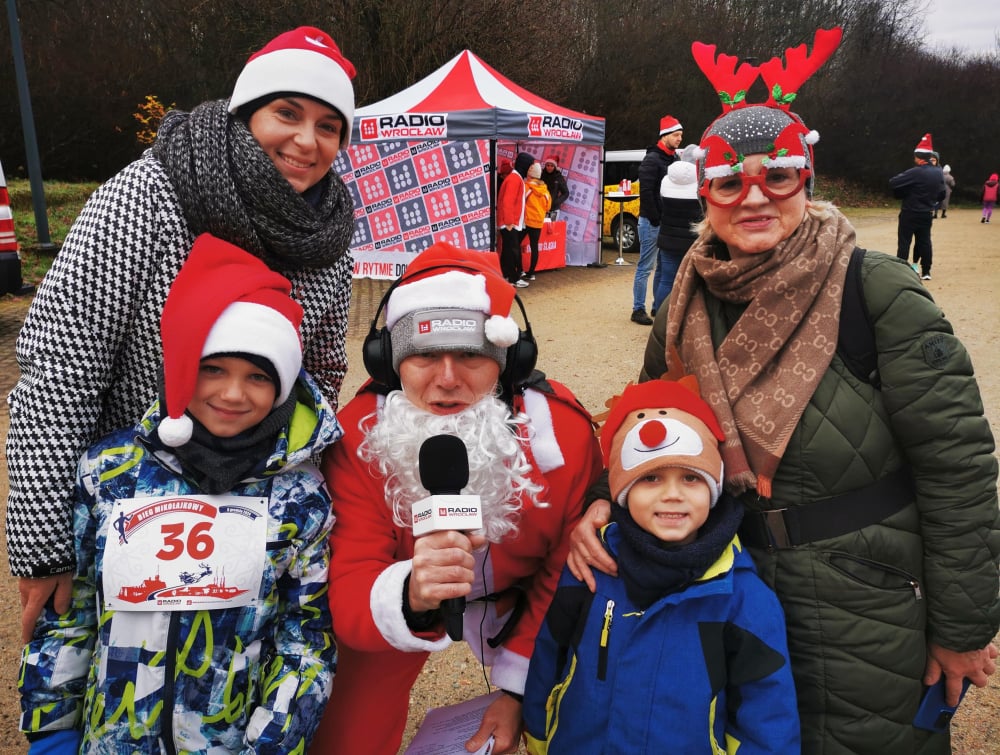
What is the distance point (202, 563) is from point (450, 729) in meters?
0.93

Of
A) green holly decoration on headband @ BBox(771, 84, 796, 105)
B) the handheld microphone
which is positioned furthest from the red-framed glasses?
the handheld microphone

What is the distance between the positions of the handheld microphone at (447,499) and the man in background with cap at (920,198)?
11.8 m

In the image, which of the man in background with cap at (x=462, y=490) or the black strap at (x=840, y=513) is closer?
the black strap at (x=840, y=513)

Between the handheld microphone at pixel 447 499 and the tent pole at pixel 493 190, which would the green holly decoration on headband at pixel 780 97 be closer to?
the handheld microphone at pixel 447 499

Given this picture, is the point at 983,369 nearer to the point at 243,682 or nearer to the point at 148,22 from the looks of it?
the point at 243,682

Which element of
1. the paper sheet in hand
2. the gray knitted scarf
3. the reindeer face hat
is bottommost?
the paper sheet in hand

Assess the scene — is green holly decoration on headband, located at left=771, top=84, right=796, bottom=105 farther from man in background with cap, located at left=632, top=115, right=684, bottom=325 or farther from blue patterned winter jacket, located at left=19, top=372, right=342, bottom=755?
man in background with cap, located at left=632, top=115, right=684, bottom=325

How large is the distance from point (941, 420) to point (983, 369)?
6.85 meters

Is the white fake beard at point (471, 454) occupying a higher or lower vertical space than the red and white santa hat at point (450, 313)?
lower

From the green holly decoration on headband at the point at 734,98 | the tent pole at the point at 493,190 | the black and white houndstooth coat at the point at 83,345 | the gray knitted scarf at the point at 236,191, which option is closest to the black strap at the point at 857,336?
the green holly decoration on headband at the point at 734,98

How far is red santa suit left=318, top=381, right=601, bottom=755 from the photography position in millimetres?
1958

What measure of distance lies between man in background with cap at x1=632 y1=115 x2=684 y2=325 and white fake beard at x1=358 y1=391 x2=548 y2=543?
23.4 feet

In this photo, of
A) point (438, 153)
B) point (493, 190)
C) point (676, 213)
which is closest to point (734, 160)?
point (676, 213)

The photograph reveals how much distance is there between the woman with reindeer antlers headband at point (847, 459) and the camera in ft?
5.53
